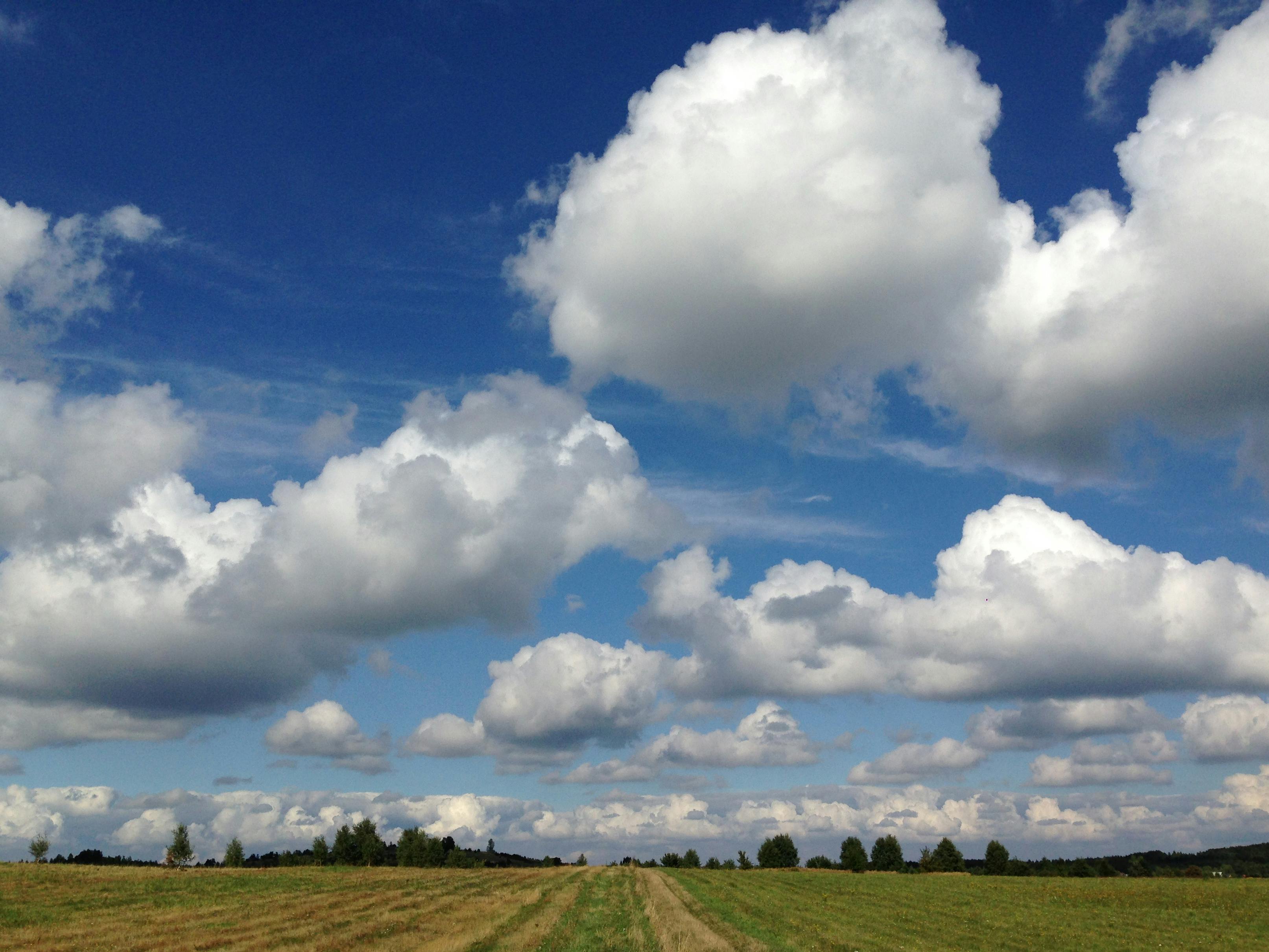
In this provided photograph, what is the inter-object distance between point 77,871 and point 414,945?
67.2 meters

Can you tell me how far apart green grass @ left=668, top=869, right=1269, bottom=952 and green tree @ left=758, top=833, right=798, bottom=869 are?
79687 mm

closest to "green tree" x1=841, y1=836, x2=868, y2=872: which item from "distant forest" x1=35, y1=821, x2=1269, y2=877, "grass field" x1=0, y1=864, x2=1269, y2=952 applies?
"distant forest" x1=35, y1=821, x2=1269, y2=877

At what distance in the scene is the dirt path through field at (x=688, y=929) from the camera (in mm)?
35094

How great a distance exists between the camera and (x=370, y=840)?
16388 cm

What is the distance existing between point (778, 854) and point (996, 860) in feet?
139

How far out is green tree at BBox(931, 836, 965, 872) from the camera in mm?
160250

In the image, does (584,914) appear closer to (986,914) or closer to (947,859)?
(986,914)

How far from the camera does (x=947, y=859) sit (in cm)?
16075

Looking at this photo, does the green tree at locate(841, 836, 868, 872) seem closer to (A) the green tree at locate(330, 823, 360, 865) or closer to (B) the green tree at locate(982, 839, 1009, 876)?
(B) the green tree at locate(982, 839, 1009, 876)

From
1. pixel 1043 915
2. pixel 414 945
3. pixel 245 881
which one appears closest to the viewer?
pixel 414 945

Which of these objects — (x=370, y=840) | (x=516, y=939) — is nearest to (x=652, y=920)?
(x=516, y=939)

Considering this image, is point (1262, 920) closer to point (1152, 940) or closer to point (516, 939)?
point (1152, 940)

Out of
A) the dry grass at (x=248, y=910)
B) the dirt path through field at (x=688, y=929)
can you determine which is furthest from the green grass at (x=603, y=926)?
the dry grass at (x=248, y=910)

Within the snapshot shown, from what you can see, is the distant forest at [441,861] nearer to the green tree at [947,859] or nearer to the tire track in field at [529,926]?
the green tree at [947,859]
